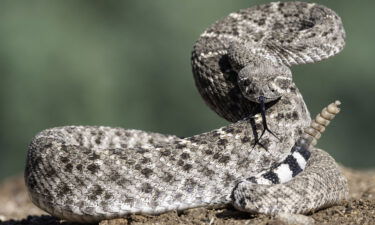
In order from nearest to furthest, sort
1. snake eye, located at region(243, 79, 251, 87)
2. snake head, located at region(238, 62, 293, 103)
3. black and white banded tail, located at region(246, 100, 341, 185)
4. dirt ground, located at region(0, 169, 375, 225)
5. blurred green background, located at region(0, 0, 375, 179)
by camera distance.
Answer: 1. dirt ground, located at region(0, 169, 375, 225)
2. black and white banded tail, located at region(246, 100, 341, 185)
3. snake head, located at region(238, 62, 293, 103)
4. snake eye, located at region(243, 79, 251, 87)
5. blurred green background, located at region(0, 0, 375, 179)

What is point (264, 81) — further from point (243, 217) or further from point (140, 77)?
point (140, 77)

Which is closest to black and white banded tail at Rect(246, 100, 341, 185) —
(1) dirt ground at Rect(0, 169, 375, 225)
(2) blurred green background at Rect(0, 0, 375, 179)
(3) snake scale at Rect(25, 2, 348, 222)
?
(3) snake scale at Rect(25, 2, 348, 222)

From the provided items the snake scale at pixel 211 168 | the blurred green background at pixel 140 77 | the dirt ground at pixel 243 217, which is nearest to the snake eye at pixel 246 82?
the snake scale at pixel 211 168

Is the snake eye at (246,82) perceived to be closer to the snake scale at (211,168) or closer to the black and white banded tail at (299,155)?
the snake scale at (211,168)

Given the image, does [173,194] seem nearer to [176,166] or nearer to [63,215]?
[176,166]

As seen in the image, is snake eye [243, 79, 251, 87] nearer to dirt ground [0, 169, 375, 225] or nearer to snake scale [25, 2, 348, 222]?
snake scale [25, 2, 348, 222]

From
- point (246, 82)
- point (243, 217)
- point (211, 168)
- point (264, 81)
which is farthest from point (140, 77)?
point (243, 217)
